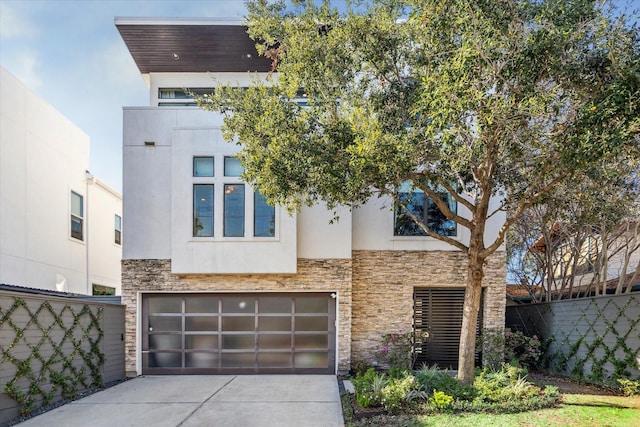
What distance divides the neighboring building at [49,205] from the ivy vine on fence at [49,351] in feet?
14.8

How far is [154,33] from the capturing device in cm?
1148

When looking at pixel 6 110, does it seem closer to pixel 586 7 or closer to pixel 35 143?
pixel 35 143

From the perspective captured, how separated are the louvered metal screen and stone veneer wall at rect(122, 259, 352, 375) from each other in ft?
6.89

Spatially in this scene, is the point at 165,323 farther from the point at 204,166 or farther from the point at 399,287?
the point at 399,287

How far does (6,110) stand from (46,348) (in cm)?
793

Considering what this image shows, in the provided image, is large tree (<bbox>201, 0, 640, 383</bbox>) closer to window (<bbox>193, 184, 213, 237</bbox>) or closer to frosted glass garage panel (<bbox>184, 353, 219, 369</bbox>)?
window (<bbox>193, 184, 213, 237</bbox>)

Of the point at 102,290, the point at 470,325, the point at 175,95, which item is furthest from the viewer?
the point at 102,290

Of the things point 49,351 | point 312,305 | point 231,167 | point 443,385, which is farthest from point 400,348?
point 49,351

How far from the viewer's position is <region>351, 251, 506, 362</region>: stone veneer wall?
10.3 meters

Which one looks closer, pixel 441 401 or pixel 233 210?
pixel 441 401

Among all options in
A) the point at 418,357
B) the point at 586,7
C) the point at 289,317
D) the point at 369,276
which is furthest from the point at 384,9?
the point at 418,357

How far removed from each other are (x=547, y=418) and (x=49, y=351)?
895cm

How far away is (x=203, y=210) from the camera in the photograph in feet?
32.9

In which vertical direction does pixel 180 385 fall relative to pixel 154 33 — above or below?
below
